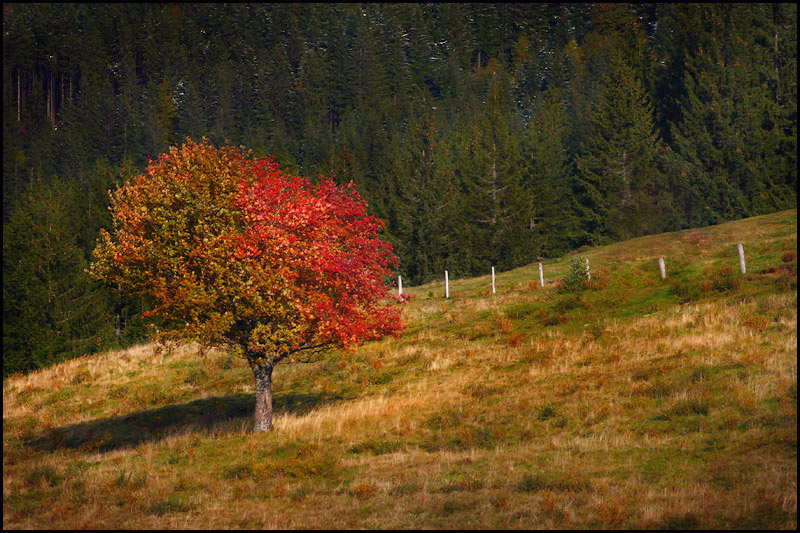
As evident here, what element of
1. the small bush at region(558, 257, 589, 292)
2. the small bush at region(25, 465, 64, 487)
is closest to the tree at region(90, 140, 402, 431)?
the small bush at region(25, 465, 64, 487)

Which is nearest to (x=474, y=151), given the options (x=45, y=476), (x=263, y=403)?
(x=263, y=403)

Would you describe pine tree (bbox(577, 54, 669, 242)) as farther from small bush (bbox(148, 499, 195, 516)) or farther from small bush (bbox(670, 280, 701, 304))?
small bush (bbox(148, 499, 195, 516))

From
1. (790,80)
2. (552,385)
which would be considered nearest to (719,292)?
(552,385)

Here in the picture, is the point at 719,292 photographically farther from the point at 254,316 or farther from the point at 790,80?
the point at 790,80

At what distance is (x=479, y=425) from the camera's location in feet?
70.6

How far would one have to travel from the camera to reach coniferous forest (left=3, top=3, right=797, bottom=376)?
58812 mm

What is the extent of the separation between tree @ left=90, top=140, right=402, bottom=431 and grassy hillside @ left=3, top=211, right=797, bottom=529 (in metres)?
3.54

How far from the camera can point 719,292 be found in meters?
33.0

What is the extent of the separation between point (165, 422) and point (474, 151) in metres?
58.1

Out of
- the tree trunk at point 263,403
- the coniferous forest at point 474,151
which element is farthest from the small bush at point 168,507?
the coniferous forest at point 474,151

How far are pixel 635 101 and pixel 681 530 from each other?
67.5 m

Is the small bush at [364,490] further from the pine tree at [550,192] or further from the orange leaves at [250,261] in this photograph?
the pine tree at [550,192]

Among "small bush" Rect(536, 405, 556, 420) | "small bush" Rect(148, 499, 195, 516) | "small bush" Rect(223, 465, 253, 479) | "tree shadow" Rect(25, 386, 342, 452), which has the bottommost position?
"tree shadow" Rect(25, 386, 342, 452)

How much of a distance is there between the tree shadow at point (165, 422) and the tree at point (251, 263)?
15.1 ft
